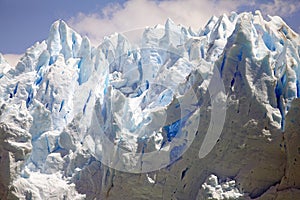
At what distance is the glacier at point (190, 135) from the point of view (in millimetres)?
8664

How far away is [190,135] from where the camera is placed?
31.6 feet

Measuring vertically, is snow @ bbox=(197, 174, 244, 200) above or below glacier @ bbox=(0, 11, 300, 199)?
below

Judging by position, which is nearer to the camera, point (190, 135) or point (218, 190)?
point (218, 190)

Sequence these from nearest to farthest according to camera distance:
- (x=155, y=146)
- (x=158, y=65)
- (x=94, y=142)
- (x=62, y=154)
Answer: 1. (x=155, y=146)
2. (x=94, y=142)
3. (x=62, y=154)
4. (x=158, y=65)

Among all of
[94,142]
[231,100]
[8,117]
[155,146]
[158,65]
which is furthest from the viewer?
[158,65]

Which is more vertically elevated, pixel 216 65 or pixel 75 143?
pixel 216 65

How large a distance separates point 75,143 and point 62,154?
521 mm

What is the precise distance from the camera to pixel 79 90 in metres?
17.6

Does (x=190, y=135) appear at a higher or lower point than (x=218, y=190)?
higher

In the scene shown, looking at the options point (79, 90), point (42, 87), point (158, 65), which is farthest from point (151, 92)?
point (42, 87)

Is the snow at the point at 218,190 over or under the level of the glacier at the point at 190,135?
under

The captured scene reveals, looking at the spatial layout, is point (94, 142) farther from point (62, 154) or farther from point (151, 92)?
point (151, 92)

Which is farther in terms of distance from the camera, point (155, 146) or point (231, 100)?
point (155, 146)

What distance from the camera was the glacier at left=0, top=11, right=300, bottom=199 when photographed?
866 cm
